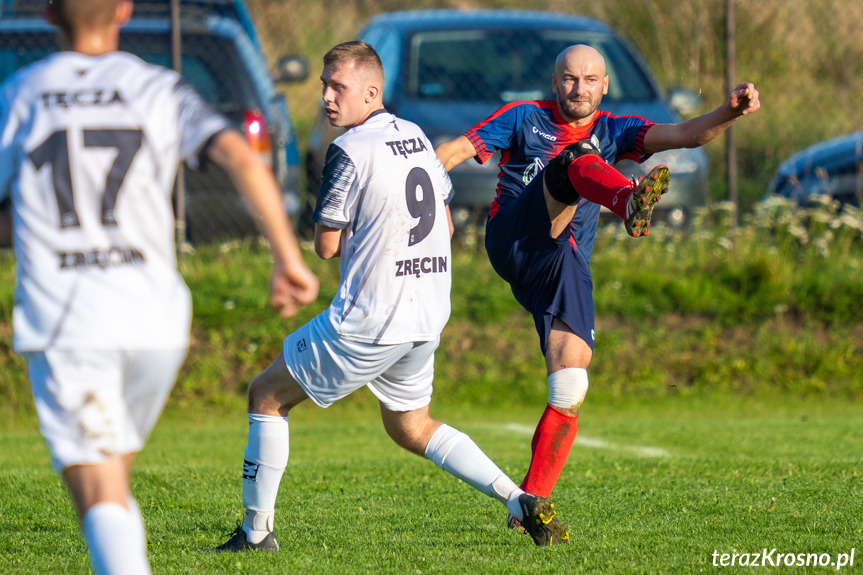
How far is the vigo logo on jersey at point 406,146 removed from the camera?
3551 millimetres

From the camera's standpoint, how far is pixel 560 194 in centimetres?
409

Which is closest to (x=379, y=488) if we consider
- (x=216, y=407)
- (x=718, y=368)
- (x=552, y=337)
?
(x=552, y=337)

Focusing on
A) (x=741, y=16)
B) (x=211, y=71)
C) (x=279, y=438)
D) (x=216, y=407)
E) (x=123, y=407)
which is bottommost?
(x=216, y=407)

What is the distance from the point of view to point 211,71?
28.8ft

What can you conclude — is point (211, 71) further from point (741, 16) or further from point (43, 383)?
point (741, 16)

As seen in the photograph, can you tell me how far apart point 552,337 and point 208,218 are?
5.22 metres

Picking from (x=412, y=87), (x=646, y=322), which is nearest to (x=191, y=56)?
(x=412, y=87)

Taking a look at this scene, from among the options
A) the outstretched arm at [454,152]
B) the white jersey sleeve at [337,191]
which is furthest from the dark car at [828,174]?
the white jersey sleeve at [337,191]

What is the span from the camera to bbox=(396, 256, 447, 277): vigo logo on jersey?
356 cm

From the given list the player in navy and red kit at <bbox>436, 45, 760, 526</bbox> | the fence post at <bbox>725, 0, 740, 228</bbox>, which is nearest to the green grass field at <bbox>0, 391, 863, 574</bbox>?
the player in navy and red kit at <bbox>436, 45, 760, 526</bbox>

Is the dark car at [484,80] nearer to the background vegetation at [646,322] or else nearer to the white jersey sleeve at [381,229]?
the background vegetation at [646,322]

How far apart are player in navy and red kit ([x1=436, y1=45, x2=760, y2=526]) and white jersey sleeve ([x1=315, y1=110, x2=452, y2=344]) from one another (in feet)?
2.08

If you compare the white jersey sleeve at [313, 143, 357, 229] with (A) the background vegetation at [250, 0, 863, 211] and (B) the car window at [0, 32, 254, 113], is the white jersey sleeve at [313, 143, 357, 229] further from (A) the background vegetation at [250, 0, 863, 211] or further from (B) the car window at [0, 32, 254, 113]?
(A) the background vegetation at [250, 0, 863, 211]

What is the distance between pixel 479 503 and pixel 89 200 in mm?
2627
